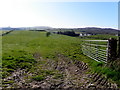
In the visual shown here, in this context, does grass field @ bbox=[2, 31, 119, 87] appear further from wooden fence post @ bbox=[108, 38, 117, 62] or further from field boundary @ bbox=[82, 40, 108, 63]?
wooden fence post @ bbox=[108, 38, 117, 62]

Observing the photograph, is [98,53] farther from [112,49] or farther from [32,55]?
[32,55]

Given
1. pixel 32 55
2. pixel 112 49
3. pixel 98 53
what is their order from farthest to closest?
1. pixel 32 55
2. pixel 98 53
3. pixel 112 49

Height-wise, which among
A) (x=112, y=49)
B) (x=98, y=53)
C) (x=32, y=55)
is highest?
(x=112, y=49)

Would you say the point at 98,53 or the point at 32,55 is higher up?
the point at 98,53

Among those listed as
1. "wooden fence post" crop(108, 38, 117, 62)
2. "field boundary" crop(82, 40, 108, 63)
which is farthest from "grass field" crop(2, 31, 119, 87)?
"wooden fence post" crop(108, 38, 117, 62)

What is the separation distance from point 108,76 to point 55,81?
9.02 feet

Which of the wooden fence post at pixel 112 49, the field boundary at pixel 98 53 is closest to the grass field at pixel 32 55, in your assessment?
the field boundary at pixel 98 53

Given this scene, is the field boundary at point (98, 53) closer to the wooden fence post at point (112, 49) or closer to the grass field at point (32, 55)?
the grass field at point (32, 55)

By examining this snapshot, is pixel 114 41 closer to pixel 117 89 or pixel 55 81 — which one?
pixel 117 89

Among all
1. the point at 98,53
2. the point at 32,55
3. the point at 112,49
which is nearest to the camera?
the point at 112,49

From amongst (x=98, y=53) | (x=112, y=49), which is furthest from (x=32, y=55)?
(x=112, y=49)

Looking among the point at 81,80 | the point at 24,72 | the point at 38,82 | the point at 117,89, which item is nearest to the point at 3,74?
the point at 24,72

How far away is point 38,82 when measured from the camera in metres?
7.84

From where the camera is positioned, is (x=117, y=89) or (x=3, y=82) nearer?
(x=117, y=89)
